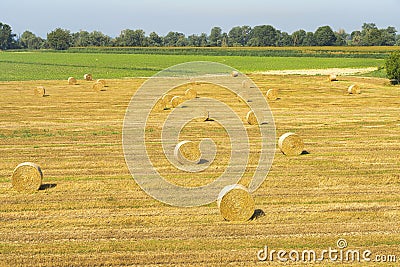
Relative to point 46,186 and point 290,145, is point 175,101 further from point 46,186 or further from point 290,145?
point 46,186

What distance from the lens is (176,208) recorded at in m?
16.1

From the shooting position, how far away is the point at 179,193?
17453 mm

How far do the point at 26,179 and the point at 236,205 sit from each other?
6819 mm

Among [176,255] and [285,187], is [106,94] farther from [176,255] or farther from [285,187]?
[176,255]

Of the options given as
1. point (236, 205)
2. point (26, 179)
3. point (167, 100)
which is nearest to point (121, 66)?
point (167, 100)

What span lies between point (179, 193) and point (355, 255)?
20.5ft

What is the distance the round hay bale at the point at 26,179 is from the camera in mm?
17594

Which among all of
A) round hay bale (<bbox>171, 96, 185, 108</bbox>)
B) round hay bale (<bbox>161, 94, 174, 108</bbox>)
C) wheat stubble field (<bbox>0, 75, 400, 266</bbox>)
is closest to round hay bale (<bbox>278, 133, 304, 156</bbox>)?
wheat stubble field (<bbox>0, 75, 400, 266</bbox>)

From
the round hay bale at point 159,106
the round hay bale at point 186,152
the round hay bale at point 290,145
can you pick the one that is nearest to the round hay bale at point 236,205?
the round hay bale at point 186,152

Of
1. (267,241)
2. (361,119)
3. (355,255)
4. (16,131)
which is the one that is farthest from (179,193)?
(361,119)

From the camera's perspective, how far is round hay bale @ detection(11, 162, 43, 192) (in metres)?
17.6

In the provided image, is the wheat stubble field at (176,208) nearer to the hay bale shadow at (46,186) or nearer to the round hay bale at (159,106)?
the hay bale shadow at (46,186)

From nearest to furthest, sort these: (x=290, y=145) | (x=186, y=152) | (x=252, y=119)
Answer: (x=186, y=152)
(x=290, y=145)
(x=252, y=119)

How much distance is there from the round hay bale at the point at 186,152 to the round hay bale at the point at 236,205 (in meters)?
6.37
